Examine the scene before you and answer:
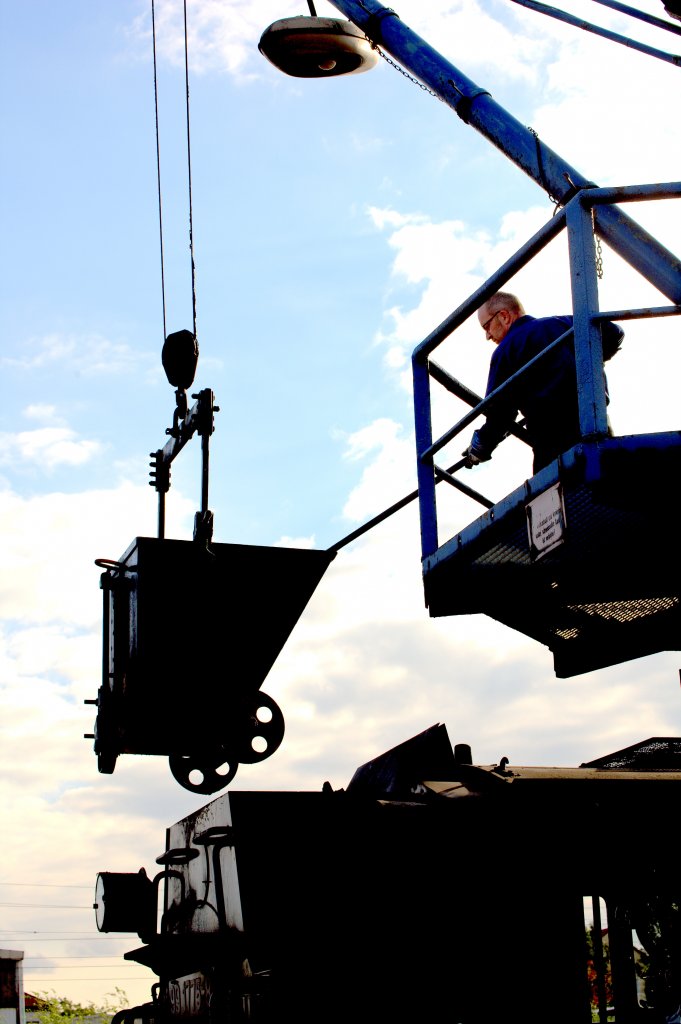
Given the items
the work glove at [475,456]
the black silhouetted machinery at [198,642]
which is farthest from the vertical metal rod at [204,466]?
the work glove at [475,456]

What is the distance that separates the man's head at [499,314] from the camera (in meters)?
6.37

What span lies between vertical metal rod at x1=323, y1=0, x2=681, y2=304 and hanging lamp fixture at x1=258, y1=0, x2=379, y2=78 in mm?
341

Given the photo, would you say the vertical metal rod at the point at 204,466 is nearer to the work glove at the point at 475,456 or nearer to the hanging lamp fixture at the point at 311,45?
the work glove at the point at 475,456

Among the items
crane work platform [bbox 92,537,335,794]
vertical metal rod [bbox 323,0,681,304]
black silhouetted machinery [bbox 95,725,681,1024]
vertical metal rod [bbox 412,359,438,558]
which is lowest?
black silhouetted machinery [bbox 95,725,681,1024]

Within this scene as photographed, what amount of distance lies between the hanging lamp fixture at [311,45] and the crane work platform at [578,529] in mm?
2758

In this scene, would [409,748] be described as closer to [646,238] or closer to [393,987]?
[393,987]

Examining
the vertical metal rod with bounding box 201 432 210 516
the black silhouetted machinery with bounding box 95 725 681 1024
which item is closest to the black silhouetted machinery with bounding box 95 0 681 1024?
the black silhouetted machinery with bounding box 95 725 681 1024

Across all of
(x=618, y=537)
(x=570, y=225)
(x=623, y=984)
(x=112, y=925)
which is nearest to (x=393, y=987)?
(x=623, y=984)

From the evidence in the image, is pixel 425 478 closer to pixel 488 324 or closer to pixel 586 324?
pixel 488 324

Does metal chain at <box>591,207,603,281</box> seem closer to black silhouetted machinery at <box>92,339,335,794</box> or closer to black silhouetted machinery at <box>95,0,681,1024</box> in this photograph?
black silhouetted machinery at <box>95,0,681,1024</box>

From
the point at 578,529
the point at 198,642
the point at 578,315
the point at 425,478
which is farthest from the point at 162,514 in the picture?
the point at 578,315

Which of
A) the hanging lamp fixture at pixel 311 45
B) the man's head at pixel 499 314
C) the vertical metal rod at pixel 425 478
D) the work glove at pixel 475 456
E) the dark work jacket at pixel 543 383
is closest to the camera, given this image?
the dark work jacket at pixel 543 383

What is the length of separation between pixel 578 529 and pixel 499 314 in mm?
1353

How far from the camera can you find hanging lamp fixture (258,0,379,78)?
28.3 feet
